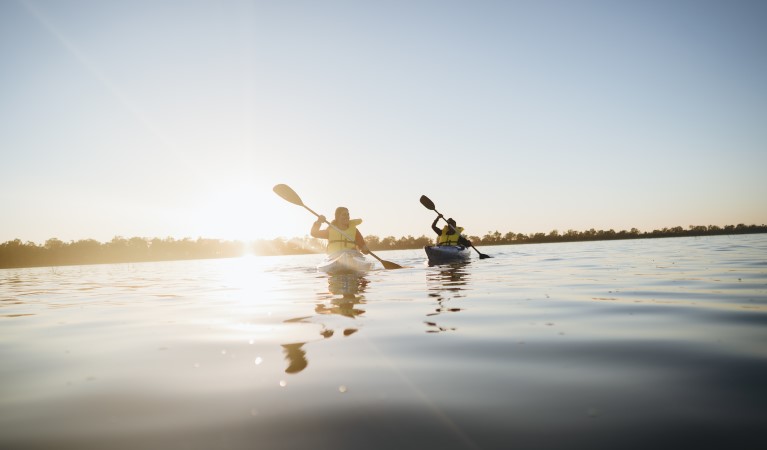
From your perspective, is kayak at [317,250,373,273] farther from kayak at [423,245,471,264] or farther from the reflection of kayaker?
the reflection of kayaker

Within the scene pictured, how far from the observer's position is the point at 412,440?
1923 millimetres

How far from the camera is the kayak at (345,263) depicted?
14000mm

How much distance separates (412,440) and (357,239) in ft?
44.9

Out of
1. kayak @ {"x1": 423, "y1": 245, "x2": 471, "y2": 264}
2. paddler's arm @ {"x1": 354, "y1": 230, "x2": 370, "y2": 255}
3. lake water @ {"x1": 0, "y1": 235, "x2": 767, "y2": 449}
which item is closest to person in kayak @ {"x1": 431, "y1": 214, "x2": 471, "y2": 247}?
kayak @ {"x1": 423, "y1": 245, "x2": 471, "y2": 264}

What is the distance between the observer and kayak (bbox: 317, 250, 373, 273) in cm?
1400

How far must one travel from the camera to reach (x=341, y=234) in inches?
587

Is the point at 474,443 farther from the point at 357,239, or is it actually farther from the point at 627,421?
the point at 357,239

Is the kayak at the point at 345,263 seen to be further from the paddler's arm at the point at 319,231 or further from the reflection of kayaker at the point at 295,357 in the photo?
the reflection of kayaker at the point at 295,357

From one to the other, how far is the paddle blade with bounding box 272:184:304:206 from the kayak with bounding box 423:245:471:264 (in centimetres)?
603

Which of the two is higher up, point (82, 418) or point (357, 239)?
point (357, 239)

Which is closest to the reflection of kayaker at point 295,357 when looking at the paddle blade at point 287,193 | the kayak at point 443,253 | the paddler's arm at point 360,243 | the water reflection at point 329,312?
the water reflection at point 329,312

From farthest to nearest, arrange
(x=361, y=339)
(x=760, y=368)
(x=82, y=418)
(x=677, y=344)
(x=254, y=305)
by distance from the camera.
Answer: (x=254, y=305)
(x=361, y=339)
(x=677, y=344)
(x=760, y=368)
(x=82, y=418)

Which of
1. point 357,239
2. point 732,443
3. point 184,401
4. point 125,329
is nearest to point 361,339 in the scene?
point 184,401

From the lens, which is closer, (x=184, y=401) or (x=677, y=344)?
(x=184, y=401)
